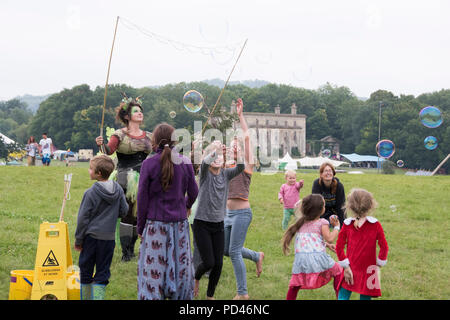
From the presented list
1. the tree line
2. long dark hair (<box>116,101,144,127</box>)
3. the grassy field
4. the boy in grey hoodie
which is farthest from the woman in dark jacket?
the tree line

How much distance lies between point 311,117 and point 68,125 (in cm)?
5344

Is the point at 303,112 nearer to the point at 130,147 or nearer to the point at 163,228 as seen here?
the point at 130,147

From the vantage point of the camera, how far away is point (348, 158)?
3607 inches

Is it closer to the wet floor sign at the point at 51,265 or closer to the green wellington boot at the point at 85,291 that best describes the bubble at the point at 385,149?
the green wellington boot at the point at 85,291

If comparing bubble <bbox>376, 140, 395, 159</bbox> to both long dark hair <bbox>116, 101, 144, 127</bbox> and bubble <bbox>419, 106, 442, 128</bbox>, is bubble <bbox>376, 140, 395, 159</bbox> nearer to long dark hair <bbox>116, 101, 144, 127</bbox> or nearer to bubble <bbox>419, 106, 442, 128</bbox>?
bubble <bbox>419, 106, 442, 128</bbox>

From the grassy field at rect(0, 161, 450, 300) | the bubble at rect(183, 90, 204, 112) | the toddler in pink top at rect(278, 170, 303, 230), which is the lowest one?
the grassy field at rect(0, 161, 450, 300)

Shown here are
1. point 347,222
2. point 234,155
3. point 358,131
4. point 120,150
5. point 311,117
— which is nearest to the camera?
point 347,222

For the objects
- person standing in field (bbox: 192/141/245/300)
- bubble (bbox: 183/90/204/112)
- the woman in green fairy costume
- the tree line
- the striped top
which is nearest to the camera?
person standing in field (bbox: 192/141/245/300)

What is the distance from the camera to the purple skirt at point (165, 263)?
180 inches

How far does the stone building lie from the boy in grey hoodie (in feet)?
321

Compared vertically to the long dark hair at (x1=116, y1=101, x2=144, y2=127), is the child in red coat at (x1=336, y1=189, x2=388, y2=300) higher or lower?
lower

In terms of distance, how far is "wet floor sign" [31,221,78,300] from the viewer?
485cm
